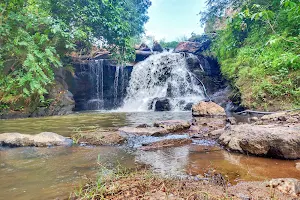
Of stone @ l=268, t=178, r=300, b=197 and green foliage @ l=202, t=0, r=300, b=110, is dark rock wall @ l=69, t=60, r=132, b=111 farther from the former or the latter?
stone @ l=268, t=178, r=300, b=197

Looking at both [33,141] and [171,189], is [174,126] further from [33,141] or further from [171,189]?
[171,189]

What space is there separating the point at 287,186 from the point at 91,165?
222 cm

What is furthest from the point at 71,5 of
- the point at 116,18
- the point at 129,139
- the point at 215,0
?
the point at 129,139

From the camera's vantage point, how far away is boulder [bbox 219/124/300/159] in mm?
3080

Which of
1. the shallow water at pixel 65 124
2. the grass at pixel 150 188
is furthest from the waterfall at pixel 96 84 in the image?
the grass at pixel 150 188

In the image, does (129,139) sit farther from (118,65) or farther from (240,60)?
(118,65)

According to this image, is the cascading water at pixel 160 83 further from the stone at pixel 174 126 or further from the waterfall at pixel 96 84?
the stone at pixel 174 126

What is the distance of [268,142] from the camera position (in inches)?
128

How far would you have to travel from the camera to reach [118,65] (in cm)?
1620

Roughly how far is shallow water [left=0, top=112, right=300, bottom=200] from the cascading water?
9061 millimetres

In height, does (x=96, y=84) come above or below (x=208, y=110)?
above

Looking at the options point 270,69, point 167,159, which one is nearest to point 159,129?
point 167,159

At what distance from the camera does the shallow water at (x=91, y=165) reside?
2296 millimetres

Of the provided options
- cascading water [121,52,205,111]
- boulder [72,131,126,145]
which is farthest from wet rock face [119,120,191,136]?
cascading water [121,52,205,111]
